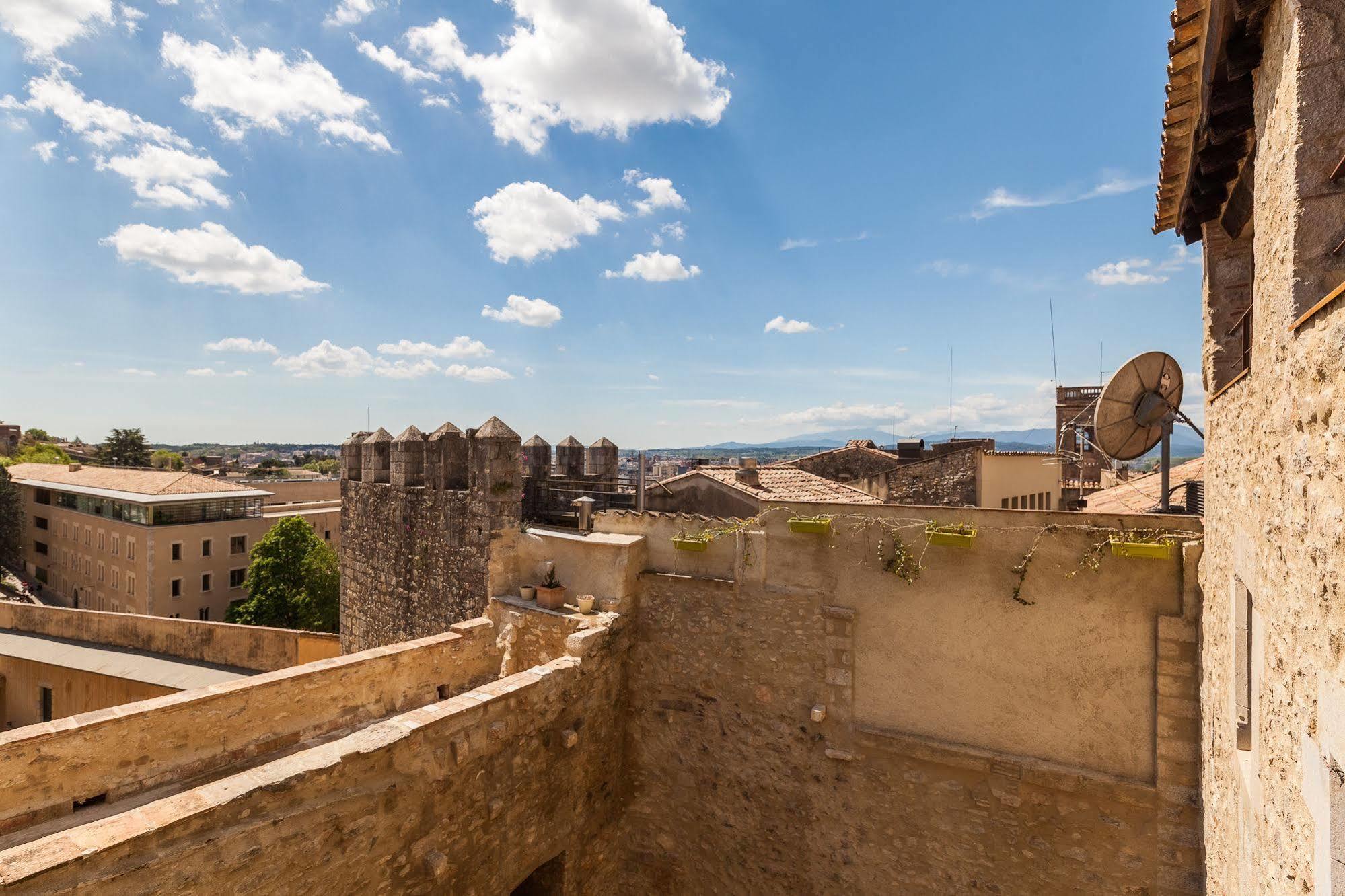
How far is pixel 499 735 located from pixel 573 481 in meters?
6.71

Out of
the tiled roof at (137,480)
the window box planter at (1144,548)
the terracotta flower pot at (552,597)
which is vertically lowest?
the terracotta flower pot at (552,597)

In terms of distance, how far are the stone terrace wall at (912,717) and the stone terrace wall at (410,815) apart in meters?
1.20

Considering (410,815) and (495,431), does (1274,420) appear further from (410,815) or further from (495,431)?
(495,431)

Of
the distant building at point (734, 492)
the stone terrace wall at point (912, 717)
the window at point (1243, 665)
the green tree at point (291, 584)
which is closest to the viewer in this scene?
the window at point (1243, 665)

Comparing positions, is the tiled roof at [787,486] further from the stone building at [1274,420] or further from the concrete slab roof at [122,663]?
the concrete slab roof at [122,663]

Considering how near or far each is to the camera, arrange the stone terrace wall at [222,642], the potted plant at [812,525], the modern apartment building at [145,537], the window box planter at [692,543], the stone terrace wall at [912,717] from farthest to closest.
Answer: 1. the modern apartment building at [145,537]
2. the stone terrace wall at [222,642]
3. the window box planter at [692,543]
4. the potted plant at [812,525]
5. the stone terrace wall at [912,717]

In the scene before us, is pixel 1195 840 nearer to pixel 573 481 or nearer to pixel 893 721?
pixel 893 721

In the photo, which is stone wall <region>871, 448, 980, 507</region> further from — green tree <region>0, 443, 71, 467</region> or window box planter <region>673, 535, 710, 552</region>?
green tree <region>0, 443, 71, 467</region>

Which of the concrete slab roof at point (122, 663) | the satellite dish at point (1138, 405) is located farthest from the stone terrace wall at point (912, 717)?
the concrete slab roof at point (122, 663)

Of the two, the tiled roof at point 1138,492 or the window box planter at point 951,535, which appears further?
the tiled roof at point 1138,492

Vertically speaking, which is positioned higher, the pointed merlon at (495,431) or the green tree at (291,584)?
the pointed merlon at (495,431)

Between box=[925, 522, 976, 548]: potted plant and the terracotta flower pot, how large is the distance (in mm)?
5678

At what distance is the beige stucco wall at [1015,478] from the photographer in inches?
560

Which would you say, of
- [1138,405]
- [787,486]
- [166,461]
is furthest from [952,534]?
[166,461]
